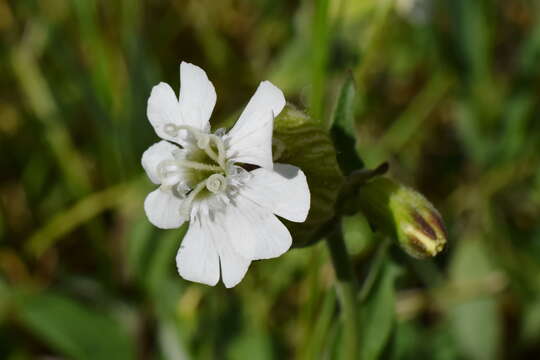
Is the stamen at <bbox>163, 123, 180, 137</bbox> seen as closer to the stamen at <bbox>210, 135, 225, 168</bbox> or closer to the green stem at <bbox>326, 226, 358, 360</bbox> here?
the stamen at <bbox>210, 135, 225, 168</bbox>

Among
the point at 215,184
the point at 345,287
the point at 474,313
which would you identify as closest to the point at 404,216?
the point at 345,287

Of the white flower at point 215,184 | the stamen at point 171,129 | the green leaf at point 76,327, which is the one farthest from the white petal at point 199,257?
the green leaf at point 76,327

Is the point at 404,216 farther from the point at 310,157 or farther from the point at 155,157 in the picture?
the point at 155,157

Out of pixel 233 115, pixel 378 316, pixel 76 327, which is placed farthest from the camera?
pixel 233 115

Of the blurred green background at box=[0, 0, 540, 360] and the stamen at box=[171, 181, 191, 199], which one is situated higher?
the stamen at box=[171, 181, 191, 199]

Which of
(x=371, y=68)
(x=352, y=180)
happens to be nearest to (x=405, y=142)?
(x=371, y=68)

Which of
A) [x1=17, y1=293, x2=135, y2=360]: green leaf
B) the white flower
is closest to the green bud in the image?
the white flower

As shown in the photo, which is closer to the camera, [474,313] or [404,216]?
[404,216]

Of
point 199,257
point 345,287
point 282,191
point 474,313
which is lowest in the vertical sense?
point 474,313
